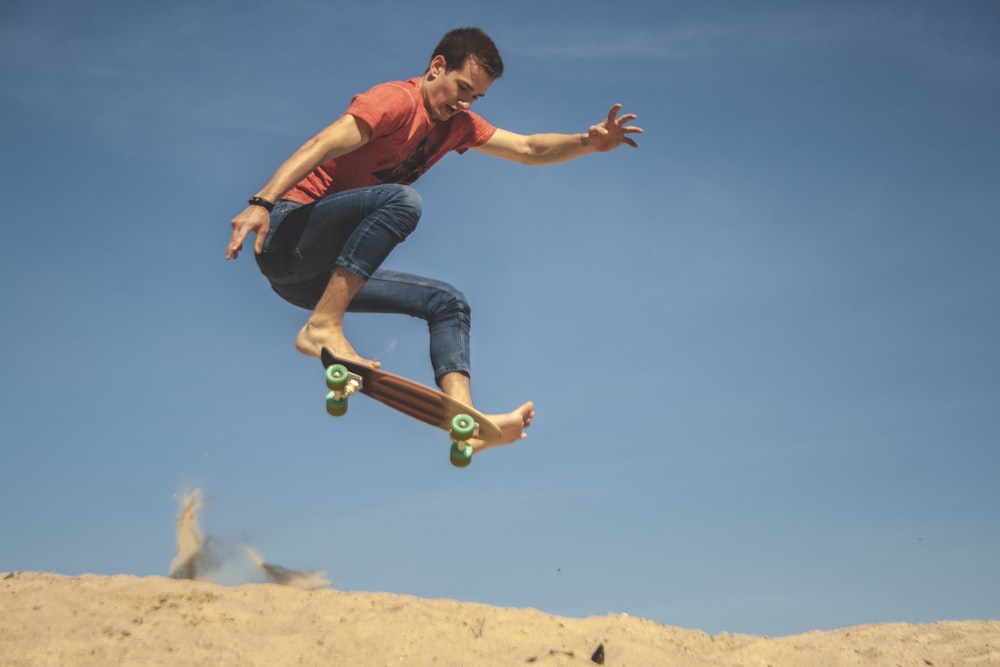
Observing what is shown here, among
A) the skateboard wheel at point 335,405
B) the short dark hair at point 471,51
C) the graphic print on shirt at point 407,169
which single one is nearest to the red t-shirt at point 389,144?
the graphic print on shirt at point 407,169

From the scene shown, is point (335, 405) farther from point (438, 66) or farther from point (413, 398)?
point (438, 66)

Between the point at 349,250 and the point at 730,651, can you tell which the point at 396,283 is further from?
the point at 730,651

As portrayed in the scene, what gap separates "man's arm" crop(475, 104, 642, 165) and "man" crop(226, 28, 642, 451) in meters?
0.61

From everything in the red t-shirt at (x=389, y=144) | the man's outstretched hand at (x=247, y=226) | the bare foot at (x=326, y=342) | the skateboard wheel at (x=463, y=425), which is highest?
the red t-shirt at (x=389, y=144)

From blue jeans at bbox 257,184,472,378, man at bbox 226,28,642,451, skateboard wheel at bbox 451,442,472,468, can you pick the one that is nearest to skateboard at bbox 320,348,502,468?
skateboard wheel at bbox 451,442,472,468

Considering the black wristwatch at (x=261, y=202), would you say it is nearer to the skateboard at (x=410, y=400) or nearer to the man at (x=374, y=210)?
the man at (x=374, y=210)

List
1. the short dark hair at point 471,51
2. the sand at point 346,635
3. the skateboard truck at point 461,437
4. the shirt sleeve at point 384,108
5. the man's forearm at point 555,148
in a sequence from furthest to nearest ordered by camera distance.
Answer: the man's forearm at point 555,148 → the sand at point 346,635 → the short dark hair at point 471,51 → the skateboard truck at point 461,437 → the shirt sleeve at point 384,108

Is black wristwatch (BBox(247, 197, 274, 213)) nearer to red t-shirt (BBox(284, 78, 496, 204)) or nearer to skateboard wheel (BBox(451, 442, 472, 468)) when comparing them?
red t-shirt (BBox(284, 78, 496, 204))

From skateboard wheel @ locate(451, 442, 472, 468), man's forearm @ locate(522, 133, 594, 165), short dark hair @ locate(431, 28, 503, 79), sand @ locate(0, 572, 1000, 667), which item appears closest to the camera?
skateboard wheel @ locate(451, 442, 472, 468)

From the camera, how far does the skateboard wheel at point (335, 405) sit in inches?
264

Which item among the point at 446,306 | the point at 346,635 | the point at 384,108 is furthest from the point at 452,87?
the point at 346,635

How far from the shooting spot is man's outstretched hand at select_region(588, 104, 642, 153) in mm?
7906

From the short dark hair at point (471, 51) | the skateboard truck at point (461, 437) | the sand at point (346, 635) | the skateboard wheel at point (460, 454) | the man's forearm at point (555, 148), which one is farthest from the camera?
the man's forearm at point (555, 148)

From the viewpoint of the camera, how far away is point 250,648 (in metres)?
7.92
